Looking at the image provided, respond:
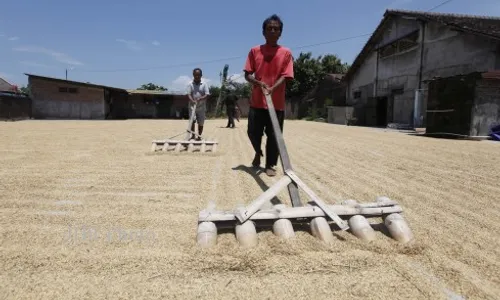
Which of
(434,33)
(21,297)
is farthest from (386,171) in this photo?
(434,33)

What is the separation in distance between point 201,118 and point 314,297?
584 centimetres

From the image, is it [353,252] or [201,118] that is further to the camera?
[201,118]

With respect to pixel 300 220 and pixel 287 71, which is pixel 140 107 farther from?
pixel 300 220

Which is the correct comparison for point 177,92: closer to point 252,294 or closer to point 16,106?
point 16,106

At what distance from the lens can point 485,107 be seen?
924cm

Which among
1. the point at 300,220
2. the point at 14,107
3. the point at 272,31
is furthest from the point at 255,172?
the point at 14,107

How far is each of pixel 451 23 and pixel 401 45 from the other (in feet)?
13.2

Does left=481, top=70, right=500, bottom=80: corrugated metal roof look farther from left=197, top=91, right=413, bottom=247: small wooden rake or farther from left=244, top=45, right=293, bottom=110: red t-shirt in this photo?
left=197, top=91, right=413, bottom=247: small wooden rake

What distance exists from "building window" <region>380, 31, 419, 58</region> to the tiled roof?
101 centimetres

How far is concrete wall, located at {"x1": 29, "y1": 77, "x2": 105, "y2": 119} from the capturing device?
944 inches

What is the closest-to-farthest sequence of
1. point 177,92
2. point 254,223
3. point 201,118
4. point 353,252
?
point 353,252 < point 254,223 < point 201,118 < point 177,92

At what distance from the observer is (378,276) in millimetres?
1432

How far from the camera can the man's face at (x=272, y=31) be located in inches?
130

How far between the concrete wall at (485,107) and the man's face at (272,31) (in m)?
8.34
